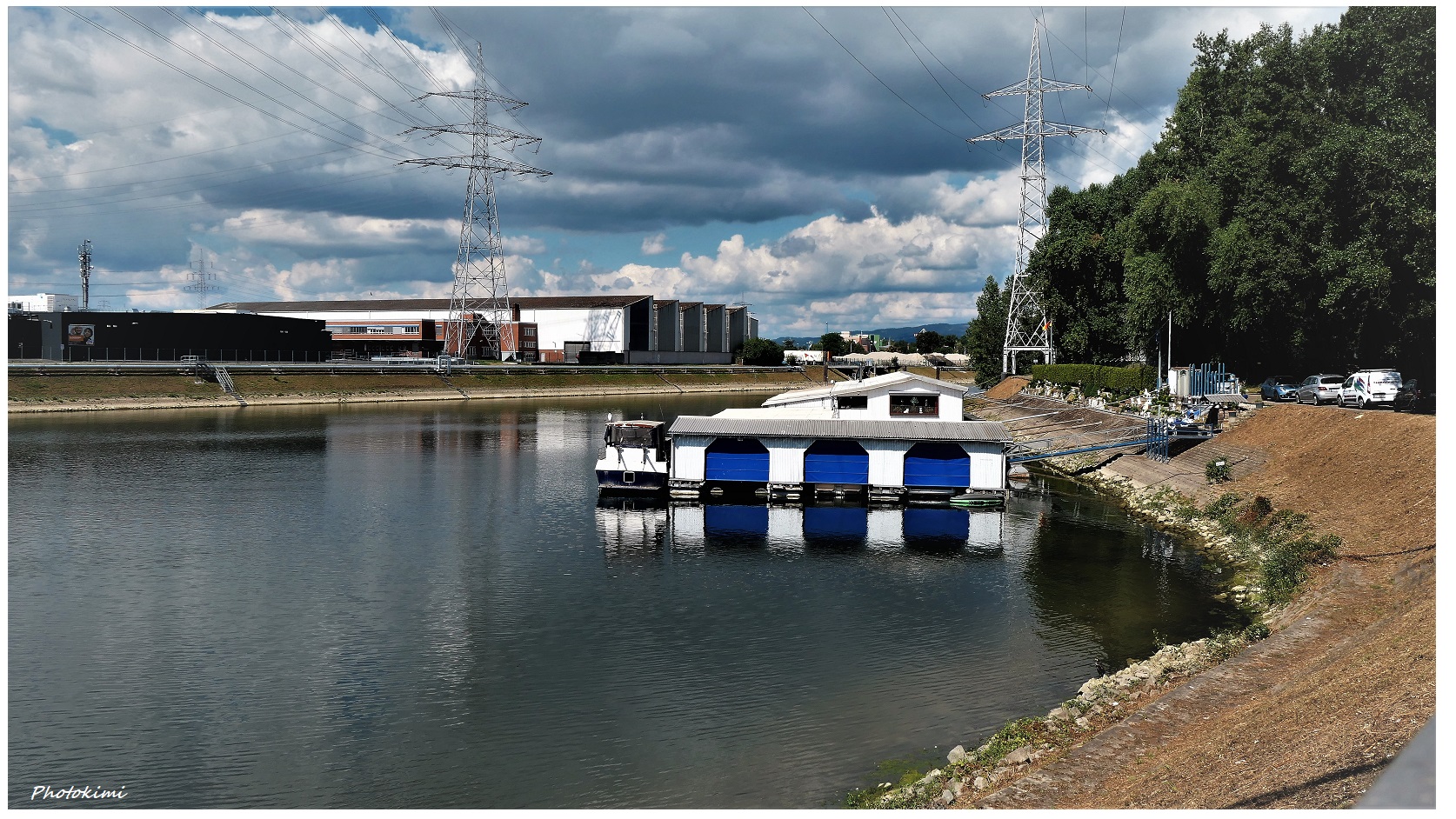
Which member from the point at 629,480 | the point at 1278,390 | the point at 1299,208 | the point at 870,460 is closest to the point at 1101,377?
the point at 1278,390

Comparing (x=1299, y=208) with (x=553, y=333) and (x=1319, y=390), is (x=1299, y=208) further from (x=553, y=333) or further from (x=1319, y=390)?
(x=553, y=333)

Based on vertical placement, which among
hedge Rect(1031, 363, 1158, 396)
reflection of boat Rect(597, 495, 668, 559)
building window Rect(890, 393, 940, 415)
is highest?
hedge Rect(1031, 363, 1158, 396)

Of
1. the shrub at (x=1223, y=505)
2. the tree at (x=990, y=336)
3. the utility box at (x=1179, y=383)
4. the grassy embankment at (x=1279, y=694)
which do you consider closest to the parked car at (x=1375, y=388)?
the shrub at (x=1223, y=505)

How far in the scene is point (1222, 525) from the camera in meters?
45.2

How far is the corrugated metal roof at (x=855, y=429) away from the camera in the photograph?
183 ft

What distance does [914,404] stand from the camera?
60.4 metres

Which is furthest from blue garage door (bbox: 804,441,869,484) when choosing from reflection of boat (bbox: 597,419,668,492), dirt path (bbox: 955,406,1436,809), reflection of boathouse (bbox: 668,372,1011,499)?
dirt path (bbox: 955,406,1436,809)

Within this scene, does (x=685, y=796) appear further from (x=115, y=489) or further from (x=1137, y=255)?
(x=1137, y=255)

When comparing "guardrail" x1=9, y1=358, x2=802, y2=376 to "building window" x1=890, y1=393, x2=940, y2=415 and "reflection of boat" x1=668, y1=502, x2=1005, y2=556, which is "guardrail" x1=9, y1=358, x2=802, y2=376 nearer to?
"reflection of boat" x1=668, y1=502, x2=1005, y2=556

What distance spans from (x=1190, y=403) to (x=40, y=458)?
89.1m

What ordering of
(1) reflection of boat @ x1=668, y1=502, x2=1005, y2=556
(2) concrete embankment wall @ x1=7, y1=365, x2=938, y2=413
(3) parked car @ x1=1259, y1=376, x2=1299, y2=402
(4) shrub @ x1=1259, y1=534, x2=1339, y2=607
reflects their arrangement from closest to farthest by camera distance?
(4) shrub @ x1=1259, y1=534, x2=1339, y2=607 < (1) reflection of boat @ x1=668, y1=502, x2=1005, y2=556 < (3) parked car @ x1=1259, y1=376, x2=1299, y2=402 < (2) concrete embankment wall @ x1=7, y1=365, x2=938, y2=413

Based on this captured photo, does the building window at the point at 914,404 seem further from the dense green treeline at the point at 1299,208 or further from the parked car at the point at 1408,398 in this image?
the parked car at the point at 1408,398

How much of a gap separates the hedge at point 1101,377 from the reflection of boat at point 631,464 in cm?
4698

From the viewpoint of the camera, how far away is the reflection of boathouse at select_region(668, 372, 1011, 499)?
55.8 meters
